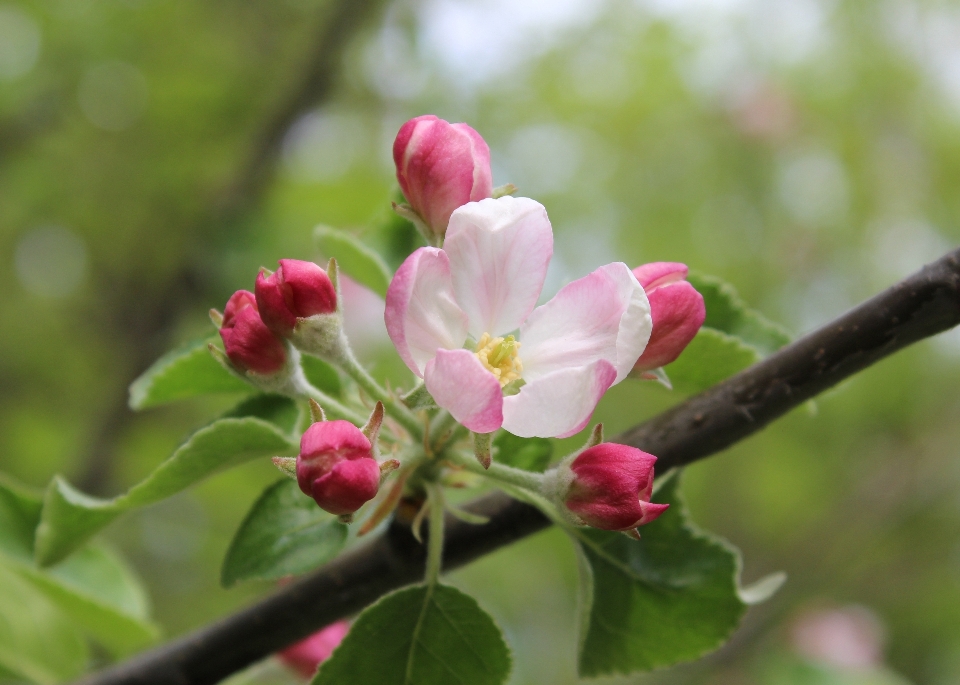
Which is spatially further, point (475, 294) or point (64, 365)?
point (64, 365)

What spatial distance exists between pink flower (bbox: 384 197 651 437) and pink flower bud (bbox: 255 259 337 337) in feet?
0.30

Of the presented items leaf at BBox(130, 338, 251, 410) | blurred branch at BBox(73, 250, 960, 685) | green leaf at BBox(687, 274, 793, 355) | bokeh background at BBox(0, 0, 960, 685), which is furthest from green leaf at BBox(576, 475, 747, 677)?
bokeh background at BBox(0, 0, 960, 685)

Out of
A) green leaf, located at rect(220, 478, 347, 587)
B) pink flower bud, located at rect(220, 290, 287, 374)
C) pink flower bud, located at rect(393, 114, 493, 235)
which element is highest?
pink flower bud, located at rect(393, 114, 493, 235)

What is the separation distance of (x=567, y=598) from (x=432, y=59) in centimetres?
299

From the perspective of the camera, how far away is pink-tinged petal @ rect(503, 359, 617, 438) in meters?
0.59

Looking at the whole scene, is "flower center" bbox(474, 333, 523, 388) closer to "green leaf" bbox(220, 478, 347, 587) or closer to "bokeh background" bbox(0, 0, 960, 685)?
"green leaf" bbox(220, 478, 347, 587)

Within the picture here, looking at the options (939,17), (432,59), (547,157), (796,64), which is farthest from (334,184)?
(939,17)

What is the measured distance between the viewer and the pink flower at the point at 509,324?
60cm

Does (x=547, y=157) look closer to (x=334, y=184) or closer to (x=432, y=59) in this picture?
(x=432, y=59)

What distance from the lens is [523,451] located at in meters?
0.94

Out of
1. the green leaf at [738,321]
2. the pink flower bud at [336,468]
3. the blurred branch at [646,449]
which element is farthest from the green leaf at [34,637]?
the green leaf at [738,321]

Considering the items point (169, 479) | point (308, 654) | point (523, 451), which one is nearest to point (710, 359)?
point (523, 451)

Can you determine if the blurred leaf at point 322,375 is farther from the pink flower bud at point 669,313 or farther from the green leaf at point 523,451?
the pink flower bud at point 669,313

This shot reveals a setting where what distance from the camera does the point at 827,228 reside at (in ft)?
16.1
